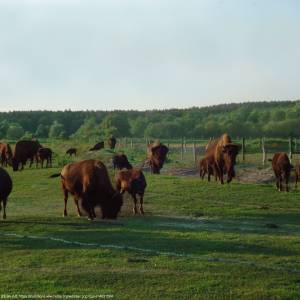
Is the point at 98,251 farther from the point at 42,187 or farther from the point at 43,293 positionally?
the point at 42,187

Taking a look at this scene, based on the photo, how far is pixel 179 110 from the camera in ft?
582

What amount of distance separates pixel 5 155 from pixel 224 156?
22.1 metres

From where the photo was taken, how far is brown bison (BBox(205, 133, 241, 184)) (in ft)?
91.1

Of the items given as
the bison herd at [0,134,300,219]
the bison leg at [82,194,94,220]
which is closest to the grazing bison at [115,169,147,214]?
the bison herd at [0,134,300,219]

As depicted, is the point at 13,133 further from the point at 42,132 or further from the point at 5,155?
the point at 5,155

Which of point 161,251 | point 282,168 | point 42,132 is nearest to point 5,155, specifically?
point 282,168

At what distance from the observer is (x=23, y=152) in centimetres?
4266

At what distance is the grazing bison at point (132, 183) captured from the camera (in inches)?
826

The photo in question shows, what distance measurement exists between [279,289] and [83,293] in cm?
306

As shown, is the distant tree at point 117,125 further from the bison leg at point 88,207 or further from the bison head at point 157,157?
the bison leg at point 88,207

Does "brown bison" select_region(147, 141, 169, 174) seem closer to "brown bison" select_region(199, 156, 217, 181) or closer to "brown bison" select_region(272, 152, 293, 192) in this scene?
"brown bison" select_region(199, 156, 217, 181)

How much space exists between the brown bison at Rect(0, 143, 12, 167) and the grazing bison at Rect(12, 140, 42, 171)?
2.12 meters

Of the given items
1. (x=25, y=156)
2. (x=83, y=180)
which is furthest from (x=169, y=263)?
(x=25, y=156)

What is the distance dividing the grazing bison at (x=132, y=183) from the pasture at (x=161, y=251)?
61 centimetres
